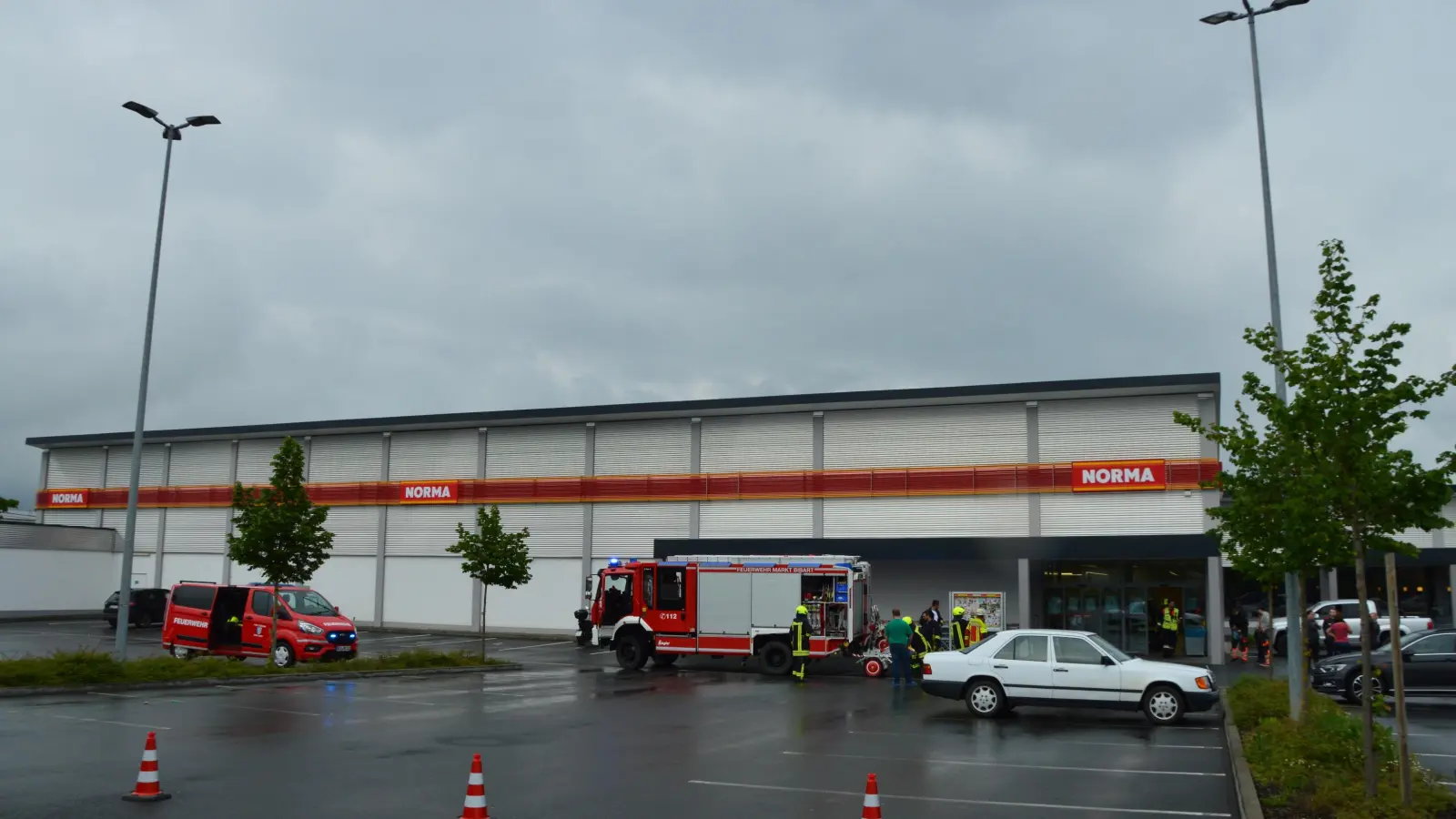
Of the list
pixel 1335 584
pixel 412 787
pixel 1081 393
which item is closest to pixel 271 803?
pixel 412 787

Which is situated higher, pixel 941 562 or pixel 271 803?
pixel 941 562

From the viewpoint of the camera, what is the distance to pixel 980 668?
1906 cm

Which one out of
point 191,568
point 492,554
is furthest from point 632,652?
point 191,568

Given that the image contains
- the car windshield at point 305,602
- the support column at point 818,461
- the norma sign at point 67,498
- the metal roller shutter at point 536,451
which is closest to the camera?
the car windshield at point 305,602

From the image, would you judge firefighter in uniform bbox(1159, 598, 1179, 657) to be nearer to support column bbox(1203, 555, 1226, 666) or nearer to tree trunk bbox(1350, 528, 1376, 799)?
support column bbox(1203, 555, 1226, 666)

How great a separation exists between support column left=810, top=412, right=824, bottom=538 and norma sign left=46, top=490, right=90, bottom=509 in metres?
37.3

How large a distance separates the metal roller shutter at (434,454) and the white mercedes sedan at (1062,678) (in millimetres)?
30829

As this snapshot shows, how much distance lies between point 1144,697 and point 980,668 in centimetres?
254

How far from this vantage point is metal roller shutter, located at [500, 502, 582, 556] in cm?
4450

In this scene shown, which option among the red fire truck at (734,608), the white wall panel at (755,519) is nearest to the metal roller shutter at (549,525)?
the white wall panel at (755,519)

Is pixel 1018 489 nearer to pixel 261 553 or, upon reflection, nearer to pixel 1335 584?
pixel 1335 584

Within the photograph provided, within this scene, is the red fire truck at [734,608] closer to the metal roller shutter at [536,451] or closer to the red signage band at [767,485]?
the red signage band at [767,485]

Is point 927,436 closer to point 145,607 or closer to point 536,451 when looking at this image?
point 536,451

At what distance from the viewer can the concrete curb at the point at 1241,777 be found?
10.5m
